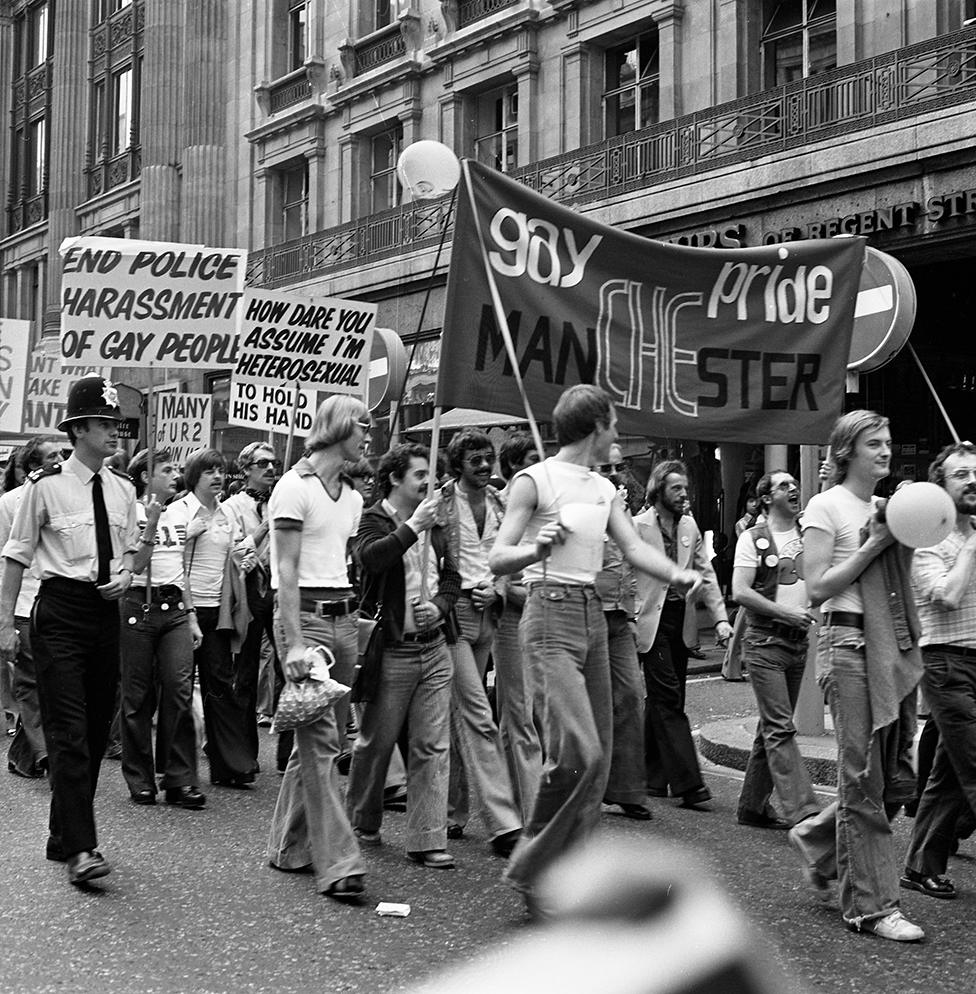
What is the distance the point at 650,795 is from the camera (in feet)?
26.2

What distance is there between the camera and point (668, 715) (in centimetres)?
782

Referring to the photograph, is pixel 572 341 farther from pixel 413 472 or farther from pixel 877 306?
pixel 877 306

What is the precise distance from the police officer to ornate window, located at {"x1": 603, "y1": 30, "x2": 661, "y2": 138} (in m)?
15.7

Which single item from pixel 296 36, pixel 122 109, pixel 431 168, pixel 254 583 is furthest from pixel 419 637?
pixel 122 109

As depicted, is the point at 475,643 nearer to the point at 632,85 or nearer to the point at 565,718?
the point at 565,718

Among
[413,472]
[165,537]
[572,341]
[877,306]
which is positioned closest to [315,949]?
[413,472]

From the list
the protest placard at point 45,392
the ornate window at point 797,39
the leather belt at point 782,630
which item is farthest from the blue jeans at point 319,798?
the ornate window at point 797,39

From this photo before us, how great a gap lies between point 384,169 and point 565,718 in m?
22.5

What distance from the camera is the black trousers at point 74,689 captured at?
584 cm

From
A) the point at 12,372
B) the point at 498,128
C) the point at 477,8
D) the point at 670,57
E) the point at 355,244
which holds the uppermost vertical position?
the point at 477,8

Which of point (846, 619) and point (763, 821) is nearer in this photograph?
point (846, 619)

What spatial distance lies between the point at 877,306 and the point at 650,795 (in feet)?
10.9

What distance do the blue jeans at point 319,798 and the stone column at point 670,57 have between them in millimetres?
15056

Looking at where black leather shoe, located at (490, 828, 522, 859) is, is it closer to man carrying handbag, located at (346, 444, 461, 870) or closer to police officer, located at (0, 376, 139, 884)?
man carrying handbag, located at (346, 444, 461, 870)
